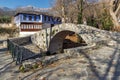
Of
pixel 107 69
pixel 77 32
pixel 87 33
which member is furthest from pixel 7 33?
pixel 107 69

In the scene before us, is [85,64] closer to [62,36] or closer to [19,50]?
[19,50]

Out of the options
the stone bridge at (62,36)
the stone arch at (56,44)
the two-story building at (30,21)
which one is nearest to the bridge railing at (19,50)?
the stone bridge at (62,36)

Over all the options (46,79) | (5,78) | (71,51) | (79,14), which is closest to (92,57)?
(71,51)

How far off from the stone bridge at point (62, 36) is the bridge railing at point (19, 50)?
125cm

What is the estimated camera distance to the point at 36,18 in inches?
1544

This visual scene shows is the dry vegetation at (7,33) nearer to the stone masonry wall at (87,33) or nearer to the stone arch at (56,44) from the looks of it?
the stone arch at (56,44)

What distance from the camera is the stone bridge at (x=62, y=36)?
11680mm

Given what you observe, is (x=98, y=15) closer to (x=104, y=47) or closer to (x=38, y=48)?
(x=38, y=48)

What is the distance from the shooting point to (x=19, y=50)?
12727 mm

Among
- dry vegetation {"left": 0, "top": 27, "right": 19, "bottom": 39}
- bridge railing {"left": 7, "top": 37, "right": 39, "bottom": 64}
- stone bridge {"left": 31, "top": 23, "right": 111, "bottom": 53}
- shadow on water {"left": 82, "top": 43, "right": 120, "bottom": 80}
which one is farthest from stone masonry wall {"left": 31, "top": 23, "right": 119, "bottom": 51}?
dry vegetation {"left": 0, "top": 27, "right": 19, "bottom": 39}

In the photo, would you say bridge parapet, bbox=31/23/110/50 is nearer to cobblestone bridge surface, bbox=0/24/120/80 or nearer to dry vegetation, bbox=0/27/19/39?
cobblestone bridge surface, bbox=0/24/120/80

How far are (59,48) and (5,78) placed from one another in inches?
468

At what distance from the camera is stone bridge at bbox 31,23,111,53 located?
460 inches

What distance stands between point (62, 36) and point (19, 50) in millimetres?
6913
